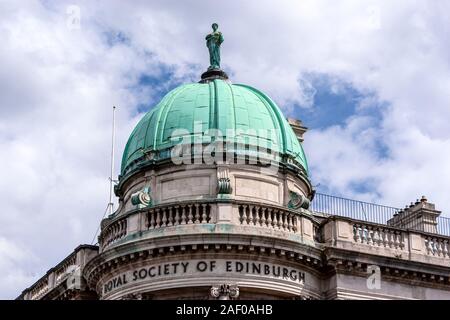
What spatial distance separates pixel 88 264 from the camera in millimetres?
41062

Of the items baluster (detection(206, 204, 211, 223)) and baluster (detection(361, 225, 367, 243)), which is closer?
baluster (detection(206, 204, 211, 223))

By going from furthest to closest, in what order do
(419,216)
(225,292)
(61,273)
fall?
(419,216) < (61,273) < (225,292)

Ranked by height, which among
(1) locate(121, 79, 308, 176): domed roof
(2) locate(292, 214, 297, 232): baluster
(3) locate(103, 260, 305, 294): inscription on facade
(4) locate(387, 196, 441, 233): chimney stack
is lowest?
(3) locate(103, 260, 305, 294): inscription on facade

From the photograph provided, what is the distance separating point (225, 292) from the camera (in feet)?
123

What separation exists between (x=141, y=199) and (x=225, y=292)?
211 inches

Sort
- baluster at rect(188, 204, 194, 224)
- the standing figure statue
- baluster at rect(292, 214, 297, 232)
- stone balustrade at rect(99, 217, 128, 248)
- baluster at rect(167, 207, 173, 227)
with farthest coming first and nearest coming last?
1. the standing figure statue
2. stone balustrade at rect(99, 217, 128, 248)
3. baluster at rect(292, 214, 297, 232)
4. baluster at rect(167, 207, 173, 227)
5. baluster at rect(188, 204, 194, 224)

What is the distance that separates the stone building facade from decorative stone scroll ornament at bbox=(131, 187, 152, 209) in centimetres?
5

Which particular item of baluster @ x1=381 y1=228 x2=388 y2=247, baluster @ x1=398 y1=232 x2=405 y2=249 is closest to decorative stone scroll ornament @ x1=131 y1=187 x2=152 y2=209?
baluster @ x1=381 y1=228 x2=388 y2=247

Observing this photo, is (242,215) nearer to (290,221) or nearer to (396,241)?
(290,221)

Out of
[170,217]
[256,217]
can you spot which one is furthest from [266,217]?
[170,217]

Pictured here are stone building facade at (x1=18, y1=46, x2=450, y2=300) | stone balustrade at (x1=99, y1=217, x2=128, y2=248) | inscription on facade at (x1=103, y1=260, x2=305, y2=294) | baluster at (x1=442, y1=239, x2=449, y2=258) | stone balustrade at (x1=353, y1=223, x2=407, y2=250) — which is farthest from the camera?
baluster at (x1=442, y1=239, x2=449, y2=258)

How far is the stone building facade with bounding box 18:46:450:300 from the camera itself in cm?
3831

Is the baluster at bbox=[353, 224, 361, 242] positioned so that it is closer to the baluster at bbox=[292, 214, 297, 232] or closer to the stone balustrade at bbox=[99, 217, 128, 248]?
the baluster at bbox=[292, 214, 297, 232]
